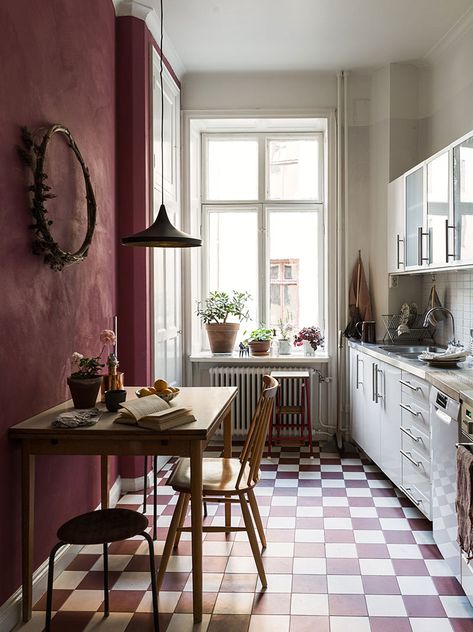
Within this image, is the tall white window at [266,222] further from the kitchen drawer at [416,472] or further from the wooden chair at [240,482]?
the wooden chair at [240,482]

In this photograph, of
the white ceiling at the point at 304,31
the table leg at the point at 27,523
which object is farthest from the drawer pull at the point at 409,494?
the white ceiling at the point at 304,31

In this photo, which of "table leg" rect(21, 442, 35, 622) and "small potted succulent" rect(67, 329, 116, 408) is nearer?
"table leg" rect(21, 442, 35, 622)

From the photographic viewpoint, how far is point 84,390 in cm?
302

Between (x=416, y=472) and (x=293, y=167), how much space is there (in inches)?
133

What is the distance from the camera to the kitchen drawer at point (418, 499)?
3.55 metres

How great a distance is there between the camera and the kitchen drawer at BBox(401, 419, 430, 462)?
355 cm

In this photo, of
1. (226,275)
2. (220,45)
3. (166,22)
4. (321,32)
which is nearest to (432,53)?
(321,32)

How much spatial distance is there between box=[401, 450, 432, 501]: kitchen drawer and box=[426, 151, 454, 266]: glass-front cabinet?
3.96 ft

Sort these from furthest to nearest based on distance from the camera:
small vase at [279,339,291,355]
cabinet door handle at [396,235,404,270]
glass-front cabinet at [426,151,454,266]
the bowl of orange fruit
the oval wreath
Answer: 1. small vase at [279,339,291,355]
2. cabinet door handle at [396,235,404,270]
3. glass-front cabinet at [426,151,454,266]
4. the bowl of orange fruit
5. the oval wreath

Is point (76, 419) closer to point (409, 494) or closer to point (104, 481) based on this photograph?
point (104, 481)

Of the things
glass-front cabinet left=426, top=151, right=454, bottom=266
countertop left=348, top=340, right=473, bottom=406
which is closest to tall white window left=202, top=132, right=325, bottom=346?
countertop left=348, top=340, right=473, bottom=406

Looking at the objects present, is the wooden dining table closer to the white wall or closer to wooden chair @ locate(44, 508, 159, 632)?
wooden chair @ locate(44, 508, 159, 632)

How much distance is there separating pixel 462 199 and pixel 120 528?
2611mm

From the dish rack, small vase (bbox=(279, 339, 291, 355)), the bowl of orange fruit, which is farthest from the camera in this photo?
small vase (bbox=(279, 339, 291, 355))
